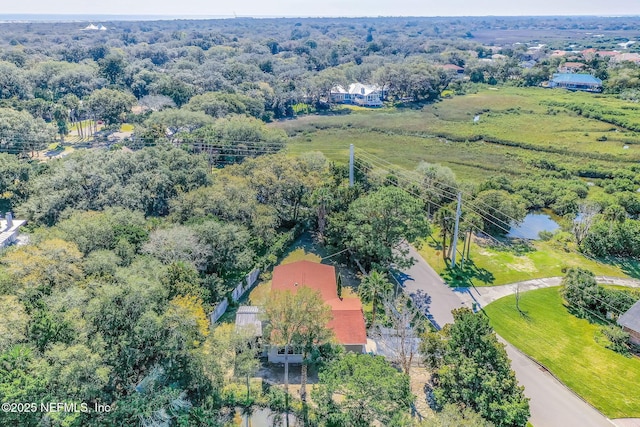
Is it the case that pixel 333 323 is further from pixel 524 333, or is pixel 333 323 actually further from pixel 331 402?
pixel 524 333

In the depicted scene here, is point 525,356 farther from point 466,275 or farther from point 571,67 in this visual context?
point 571,67

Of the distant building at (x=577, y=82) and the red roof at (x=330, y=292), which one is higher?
the distant building at (x=577, y=82)

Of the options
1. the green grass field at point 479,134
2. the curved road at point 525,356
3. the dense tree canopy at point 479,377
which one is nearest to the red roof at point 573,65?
the green grass field at point 479,134

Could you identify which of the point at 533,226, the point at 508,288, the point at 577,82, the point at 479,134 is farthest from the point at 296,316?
the point at 577,82

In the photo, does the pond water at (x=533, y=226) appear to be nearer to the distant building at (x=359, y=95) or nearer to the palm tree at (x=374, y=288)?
the palm tree at (x=374, y=288)

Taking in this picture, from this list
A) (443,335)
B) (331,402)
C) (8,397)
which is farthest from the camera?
(443,335)

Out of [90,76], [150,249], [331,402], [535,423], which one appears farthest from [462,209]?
[90,76]
